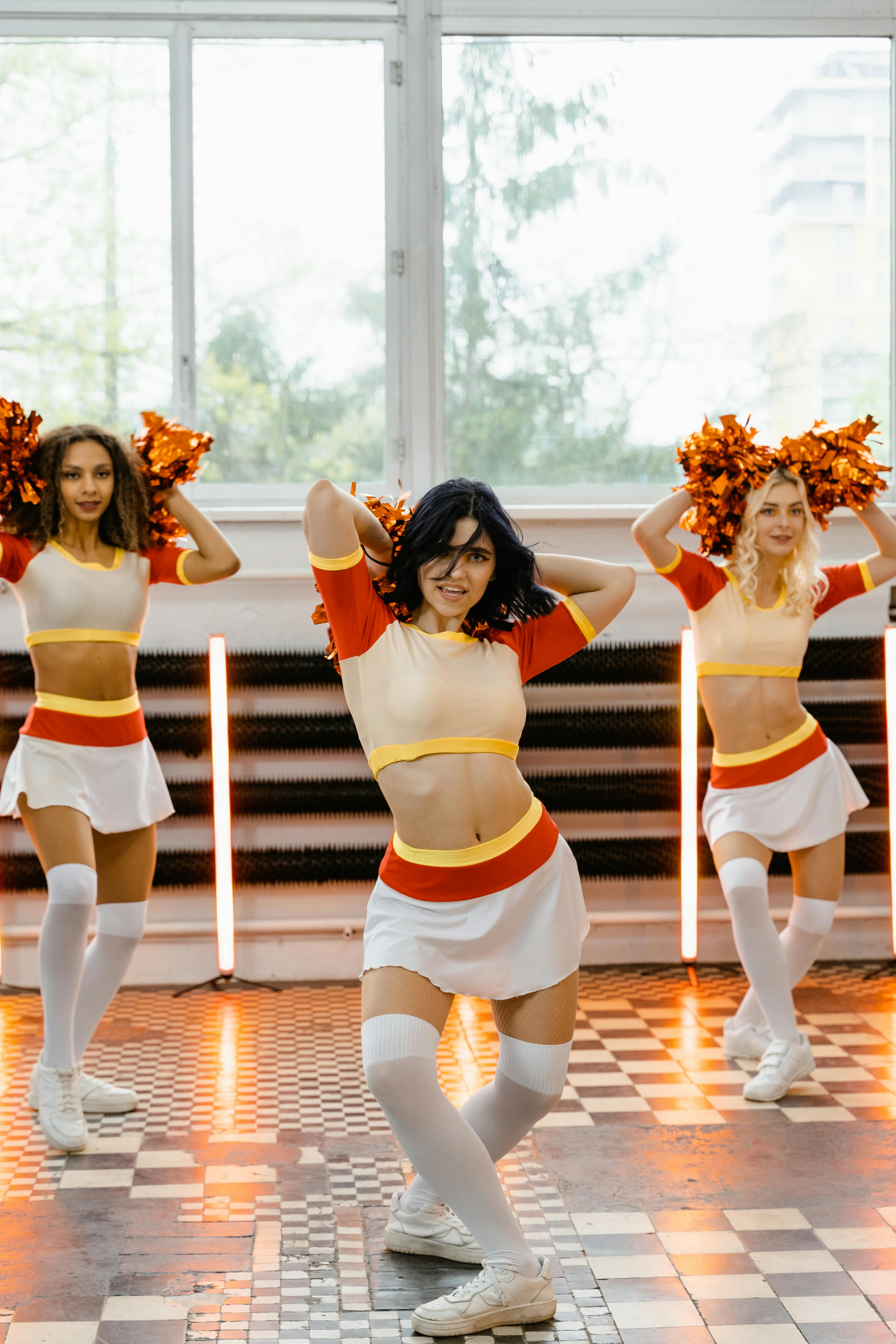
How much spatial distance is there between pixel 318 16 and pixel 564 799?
9.27 feet

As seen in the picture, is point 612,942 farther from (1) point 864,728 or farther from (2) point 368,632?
(2) point 368,632

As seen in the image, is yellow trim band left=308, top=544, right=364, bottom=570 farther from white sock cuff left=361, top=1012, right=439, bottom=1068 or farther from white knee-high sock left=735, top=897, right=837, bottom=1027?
white knee-high sock left=735, top=897, right=837, bottom=1027

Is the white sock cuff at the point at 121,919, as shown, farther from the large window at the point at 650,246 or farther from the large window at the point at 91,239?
the large window at the point at 650,246

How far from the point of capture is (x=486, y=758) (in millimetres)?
2301

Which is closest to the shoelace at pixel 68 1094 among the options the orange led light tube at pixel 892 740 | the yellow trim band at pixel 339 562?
the yellow trim band at pixel 339 562

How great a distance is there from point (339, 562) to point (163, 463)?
1370 millimetres

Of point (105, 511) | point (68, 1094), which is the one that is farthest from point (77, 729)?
point (68, 1094)

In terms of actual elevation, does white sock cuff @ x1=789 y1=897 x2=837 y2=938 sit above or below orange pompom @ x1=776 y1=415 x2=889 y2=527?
below

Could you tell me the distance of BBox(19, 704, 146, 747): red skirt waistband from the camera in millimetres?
3154

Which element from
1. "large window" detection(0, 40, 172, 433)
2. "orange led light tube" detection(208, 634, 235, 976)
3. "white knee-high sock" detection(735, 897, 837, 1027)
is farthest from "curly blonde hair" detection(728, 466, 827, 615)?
"large window" detection(0, 40, 172, 433)

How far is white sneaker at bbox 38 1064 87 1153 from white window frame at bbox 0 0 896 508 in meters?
2.07

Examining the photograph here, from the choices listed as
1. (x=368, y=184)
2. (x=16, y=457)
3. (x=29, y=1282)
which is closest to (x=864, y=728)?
(x=368, y=184)

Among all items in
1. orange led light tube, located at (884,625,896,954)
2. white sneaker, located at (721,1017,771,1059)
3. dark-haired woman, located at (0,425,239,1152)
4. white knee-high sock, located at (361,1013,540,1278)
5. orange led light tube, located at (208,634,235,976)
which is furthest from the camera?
orange led light tube, located at (884,625,896,954)

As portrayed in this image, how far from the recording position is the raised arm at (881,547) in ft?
12.2
